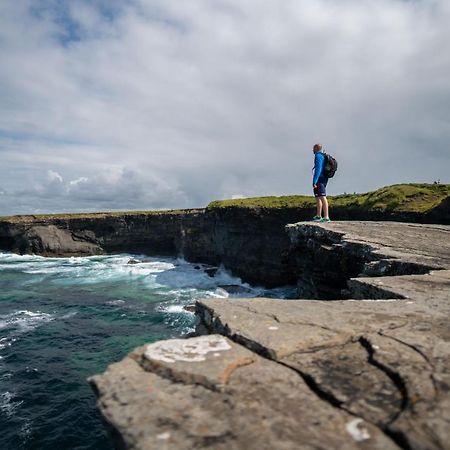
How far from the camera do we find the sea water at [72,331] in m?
13.4

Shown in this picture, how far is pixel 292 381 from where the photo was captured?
2842 mm

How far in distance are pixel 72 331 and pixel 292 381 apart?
23.6 metres

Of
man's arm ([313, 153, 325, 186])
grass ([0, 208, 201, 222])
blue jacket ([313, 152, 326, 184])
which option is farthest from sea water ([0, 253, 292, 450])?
grass ([0, 208, 201, 222])

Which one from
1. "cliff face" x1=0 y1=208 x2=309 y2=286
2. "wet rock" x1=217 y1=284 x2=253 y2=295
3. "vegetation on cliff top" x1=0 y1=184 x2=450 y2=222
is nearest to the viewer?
"vegetation on cliff top" x1=0 y1=184 x2=450 y2=222

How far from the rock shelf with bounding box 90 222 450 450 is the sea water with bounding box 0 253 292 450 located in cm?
1145

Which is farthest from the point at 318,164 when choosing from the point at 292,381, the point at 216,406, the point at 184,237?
the point at 184,237

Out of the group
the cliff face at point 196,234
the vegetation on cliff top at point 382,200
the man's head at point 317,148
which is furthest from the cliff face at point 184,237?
the man's head at point 317,148

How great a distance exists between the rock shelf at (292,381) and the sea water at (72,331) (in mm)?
11449

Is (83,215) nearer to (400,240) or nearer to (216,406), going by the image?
(400,240)

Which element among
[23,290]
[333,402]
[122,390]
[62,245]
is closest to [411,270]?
[333,402]

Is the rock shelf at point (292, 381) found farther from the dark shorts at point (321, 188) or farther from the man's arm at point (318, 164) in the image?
the dark shorts at point (321, 188)

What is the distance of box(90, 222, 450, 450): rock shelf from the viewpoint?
2225 mm

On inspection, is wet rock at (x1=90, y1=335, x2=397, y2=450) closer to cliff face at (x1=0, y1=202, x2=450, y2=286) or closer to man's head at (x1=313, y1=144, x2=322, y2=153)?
man's head at (x1=313, y1=144, x2=322, y2=153)

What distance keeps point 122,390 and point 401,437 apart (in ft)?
6.24
